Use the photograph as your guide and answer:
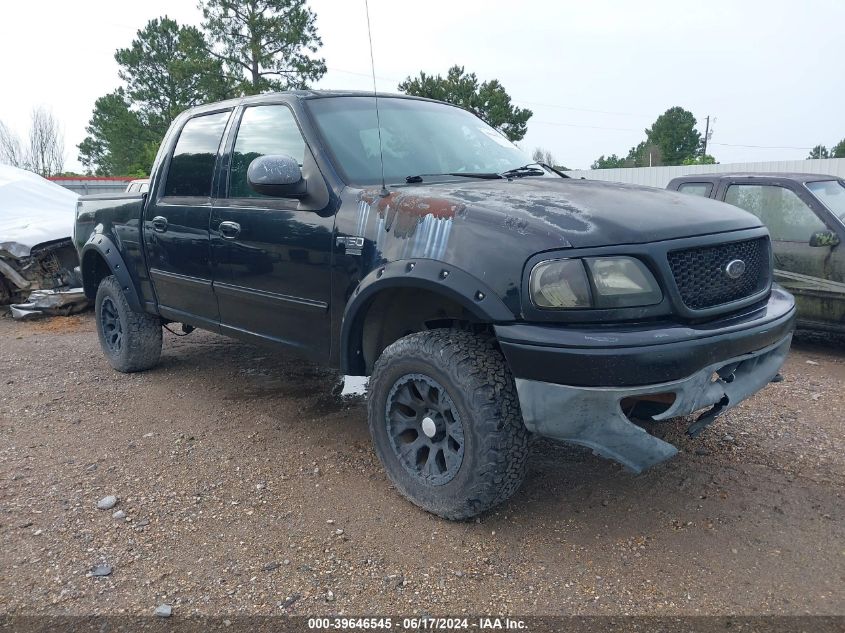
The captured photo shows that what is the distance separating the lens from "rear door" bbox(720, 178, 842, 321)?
5.86m

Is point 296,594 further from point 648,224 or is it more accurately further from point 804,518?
point 804,518

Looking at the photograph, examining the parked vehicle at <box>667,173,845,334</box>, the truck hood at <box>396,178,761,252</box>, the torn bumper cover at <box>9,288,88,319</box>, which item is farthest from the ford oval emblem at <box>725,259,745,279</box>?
the torn bumper cover at <box>9,288,88,319</box>

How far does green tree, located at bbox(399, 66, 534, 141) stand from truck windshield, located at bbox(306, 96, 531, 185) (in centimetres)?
2548

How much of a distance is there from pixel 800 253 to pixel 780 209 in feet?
1.56

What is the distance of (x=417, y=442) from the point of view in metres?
3.06

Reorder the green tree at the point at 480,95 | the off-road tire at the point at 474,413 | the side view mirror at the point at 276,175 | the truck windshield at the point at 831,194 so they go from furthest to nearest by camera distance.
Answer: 1. the green tree at the point at 480,95
2. the truck windshield at the point at 831,194
3. the side view mirror at the point at 276,175
4. the off-road tire at the point at 474,413

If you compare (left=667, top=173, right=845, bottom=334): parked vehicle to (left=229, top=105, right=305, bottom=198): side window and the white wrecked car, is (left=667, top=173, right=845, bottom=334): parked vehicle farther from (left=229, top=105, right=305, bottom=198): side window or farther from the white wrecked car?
the white wrecked car

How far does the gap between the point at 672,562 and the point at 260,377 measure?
11.7ft

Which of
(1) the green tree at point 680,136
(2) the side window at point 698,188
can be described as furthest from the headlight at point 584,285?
(1) the green tree at point 680,136

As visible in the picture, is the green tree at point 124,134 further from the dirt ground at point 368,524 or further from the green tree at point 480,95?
the dirt ground at point 368,524

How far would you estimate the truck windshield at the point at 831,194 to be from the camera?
19.6ft

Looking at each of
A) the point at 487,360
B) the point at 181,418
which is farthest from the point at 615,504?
the point at 181,418

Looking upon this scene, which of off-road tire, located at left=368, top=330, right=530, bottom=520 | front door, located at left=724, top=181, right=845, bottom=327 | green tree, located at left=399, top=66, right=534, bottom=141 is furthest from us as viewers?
green tree, located at left=399, top=66, right=534, bottom=141

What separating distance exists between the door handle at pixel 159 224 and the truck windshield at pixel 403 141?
1447 mm
